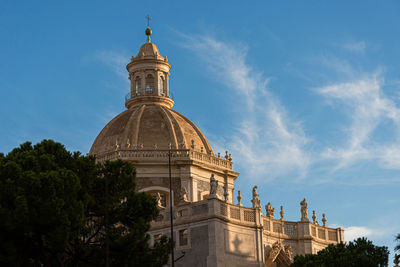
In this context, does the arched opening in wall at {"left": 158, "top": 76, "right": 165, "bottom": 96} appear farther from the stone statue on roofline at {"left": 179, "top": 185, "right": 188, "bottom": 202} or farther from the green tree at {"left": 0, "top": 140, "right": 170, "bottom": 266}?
the green tree at {"left": 0, "top": 140, "right": 170, "bottom": 266}

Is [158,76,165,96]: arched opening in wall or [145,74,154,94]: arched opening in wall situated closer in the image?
[145,74,154,94]: arched opening in wall

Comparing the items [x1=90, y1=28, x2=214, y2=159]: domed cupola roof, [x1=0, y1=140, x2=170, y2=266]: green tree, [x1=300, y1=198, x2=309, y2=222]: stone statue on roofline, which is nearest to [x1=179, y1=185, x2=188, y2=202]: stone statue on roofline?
[x1=90, y1=28, x2=214, y2=159]: domed cupola roof

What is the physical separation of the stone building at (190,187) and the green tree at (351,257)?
4.48 meters

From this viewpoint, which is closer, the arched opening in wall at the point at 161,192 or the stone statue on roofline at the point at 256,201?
the stone statue on roofline at the point at 256,201

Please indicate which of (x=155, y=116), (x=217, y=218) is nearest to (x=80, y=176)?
(x=217, y=218)

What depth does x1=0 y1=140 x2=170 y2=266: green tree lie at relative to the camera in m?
41.2

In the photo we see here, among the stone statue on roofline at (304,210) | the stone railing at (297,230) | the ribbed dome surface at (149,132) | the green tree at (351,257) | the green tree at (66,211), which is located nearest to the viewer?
the green tree at (66,211)

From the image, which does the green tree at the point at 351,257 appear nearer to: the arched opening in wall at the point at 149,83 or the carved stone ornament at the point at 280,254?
the carved stone ornament at the point at 280,254

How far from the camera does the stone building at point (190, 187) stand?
5703 cm

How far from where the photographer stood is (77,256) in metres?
43.8

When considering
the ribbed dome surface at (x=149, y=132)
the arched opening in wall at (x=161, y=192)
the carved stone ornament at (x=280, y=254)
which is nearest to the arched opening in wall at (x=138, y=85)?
the ribbed dome surface at (x=149, y=132)

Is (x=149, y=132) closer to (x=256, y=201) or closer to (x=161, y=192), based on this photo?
(x=161, y=192)

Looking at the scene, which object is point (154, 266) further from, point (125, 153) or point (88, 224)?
point (125, 153)

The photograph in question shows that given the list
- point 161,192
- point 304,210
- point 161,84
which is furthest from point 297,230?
point 161,84
